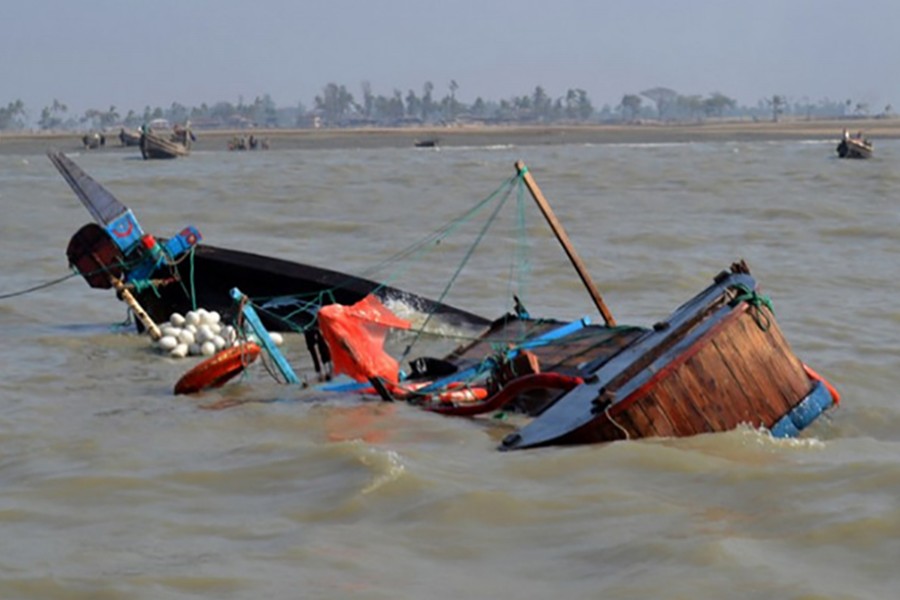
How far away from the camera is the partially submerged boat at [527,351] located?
25.6ft

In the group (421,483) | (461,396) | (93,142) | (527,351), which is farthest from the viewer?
(93,142)

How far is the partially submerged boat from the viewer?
25.6 feet

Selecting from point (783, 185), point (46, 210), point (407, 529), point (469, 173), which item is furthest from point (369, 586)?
point (469, 173)

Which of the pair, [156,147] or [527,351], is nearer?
[527,351]

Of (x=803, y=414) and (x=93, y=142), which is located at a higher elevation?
(x=803, y=414)

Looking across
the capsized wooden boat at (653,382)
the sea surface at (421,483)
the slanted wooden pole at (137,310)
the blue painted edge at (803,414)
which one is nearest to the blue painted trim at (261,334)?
the sea surface at (421,483)

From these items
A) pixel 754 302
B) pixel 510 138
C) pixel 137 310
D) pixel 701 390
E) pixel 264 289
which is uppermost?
pixel 754 302

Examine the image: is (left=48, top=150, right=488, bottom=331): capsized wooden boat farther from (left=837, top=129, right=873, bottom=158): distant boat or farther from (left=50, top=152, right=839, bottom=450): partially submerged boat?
(left=837, top=129, right=873, bottom=158): distant boat

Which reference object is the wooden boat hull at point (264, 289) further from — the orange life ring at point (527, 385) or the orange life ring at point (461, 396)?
the orange life ring at point (527, 385)

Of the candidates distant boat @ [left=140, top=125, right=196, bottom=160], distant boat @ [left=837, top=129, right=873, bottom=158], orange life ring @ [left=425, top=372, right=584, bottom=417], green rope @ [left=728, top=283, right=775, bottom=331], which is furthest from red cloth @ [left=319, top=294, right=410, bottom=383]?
distant boat @ [left=140, top=125, right=196, bottom=160]

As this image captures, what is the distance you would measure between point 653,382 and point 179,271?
288 inches

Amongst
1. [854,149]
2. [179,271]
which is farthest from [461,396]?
[854,149]

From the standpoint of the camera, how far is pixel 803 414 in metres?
8.19

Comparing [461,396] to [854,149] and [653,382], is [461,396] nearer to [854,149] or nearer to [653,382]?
[653,382]
